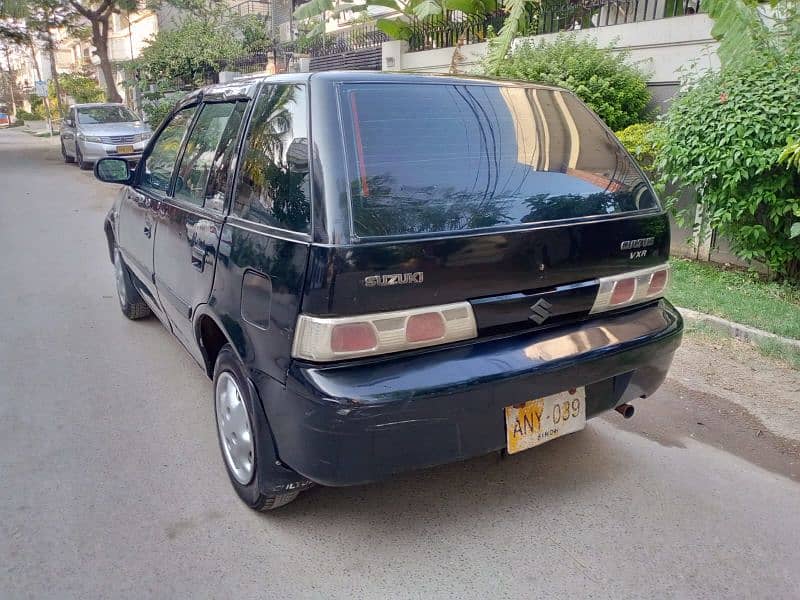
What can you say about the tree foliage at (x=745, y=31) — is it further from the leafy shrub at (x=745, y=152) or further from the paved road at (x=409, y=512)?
the paved road at (x=409, y=512)

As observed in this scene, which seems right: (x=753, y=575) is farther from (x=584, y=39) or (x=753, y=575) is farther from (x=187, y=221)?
(x=584, y=39)

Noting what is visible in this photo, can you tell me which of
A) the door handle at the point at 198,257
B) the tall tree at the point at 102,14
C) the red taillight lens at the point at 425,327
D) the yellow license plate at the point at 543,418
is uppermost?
the tall tree at the point at 102,14

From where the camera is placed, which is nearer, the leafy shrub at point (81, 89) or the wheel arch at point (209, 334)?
the wheel arch at point (209, 334)

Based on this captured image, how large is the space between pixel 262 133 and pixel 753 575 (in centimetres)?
270

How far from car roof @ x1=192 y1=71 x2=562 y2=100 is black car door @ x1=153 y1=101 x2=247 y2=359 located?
3.0 inches

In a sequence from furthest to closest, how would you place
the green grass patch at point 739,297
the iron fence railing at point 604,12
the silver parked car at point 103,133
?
the silver parked car at point 103,133
the iron fence railing at point 604,12
the green grass patch at point 739,297

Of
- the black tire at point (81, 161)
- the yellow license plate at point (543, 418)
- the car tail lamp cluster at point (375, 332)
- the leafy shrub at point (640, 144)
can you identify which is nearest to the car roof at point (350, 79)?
the car tail lamp cluster at point (375, 332)

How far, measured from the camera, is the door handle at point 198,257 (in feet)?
10.2

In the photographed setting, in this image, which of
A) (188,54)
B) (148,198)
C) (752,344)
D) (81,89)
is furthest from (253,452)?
(81,89)

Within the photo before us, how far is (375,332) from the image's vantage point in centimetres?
232

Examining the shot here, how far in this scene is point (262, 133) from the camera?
2.82 m

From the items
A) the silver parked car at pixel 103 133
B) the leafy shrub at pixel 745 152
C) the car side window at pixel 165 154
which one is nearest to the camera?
the car side window at pixel 165 154

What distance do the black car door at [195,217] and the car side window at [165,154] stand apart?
19 cm

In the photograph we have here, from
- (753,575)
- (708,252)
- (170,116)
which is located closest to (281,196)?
A: (170,116)
